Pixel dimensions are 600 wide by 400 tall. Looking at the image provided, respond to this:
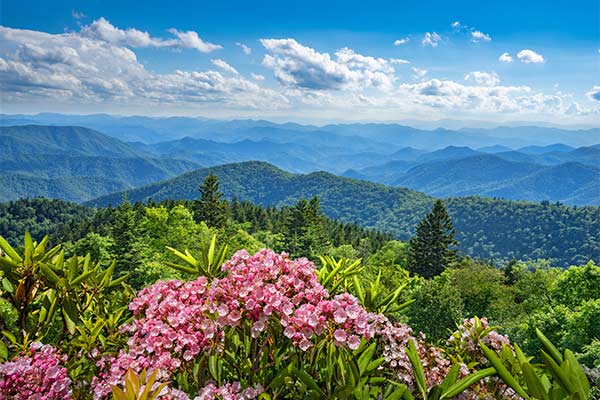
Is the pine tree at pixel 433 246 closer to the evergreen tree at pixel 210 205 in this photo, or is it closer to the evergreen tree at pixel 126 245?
the evergreen tree at pixel 210 205

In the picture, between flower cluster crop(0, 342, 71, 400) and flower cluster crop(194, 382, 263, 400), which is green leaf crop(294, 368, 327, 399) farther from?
flower cluster crop(0, 342, 71, 400)

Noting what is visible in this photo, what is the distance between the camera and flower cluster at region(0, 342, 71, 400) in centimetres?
206

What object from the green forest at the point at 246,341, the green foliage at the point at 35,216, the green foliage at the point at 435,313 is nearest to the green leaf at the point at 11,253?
the green forest at the point at 246,341

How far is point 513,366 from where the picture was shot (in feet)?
8.04

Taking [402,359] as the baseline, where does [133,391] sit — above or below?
above

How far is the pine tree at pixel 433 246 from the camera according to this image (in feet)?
149

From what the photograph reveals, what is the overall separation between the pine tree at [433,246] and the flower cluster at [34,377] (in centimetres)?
4587

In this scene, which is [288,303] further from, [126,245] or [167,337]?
[126,245]

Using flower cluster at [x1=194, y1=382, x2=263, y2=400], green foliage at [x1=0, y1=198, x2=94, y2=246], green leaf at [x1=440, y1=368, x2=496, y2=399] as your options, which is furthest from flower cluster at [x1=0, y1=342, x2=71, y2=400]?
green foliage at [x1=0, y1=198, x2=94, y2=246]

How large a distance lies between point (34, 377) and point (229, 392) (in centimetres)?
106

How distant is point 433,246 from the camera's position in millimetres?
45656

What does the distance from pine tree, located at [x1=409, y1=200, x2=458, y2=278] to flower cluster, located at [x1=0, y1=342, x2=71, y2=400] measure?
45872mm

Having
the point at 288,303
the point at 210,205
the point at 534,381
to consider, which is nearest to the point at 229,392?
the point at 288,303

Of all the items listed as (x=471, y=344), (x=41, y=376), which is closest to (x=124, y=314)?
(x=41, y=376)
